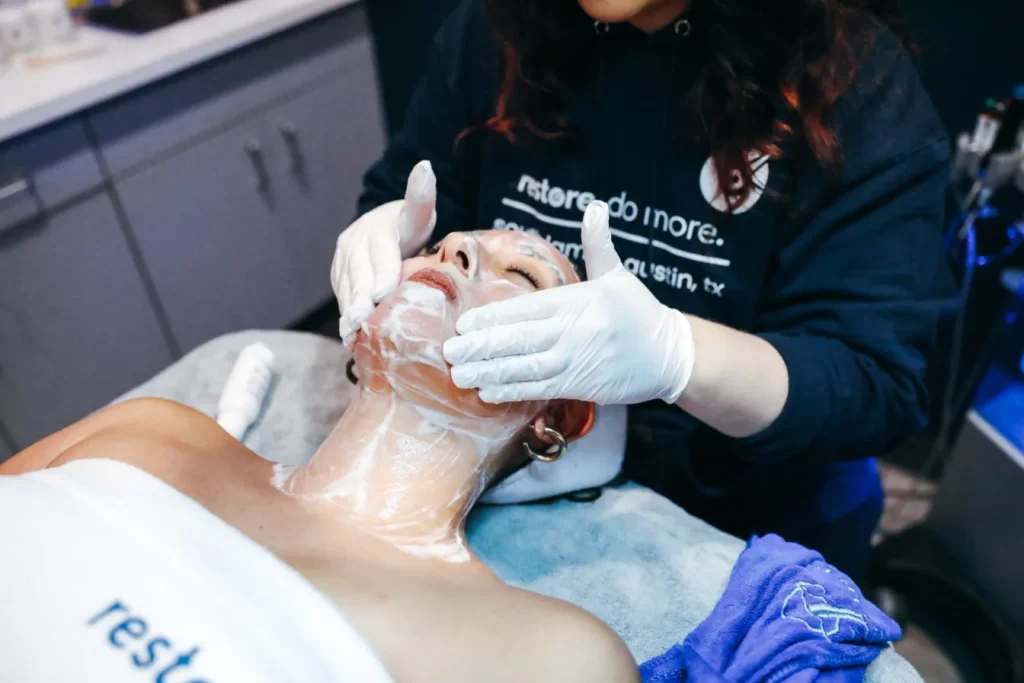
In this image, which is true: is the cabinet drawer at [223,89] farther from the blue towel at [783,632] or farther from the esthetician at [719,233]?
the blue towel at [783,632]

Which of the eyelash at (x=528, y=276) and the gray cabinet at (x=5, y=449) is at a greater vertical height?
the eyelash at (x=528, y=276)

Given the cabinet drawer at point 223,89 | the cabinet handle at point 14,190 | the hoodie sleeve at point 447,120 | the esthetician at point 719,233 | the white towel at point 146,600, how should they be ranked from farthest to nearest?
1. the cabinet drawer at point 223,89
2. the cabinet handle at point 14,190
3. the hoodie sleeve at point 447,120
4. the esthetician at point 719,233
5. the white towel at point 146,600

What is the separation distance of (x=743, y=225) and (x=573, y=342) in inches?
13.0

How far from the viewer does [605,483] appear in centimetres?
113

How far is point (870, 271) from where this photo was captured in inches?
36.6

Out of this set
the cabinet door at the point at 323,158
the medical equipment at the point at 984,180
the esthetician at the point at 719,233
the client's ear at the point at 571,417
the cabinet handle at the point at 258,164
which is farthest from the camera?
the cabinet door at the point at 323,158

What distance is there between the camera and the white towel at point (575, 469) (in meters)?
1.09

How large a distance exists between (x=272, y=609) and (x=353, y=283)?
0.49 m

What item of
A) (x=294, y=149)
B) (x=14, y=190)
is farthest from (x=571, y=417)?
(x=294, y=149)

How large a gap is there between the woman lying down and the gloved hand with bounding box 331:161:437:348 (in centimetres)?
3

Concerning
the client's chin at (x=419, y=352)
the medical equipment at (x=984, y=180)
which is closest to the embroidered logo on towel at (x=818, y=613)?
the client's chin at (x=419, y=352)

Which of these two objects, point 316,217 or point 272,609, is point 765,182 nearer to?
point 272,609

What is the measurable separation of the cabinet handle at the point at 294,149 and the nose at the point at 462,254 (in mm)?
1457

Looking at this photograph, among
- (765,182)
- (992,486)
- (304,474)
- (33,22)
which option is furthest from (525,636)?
(33,22)
